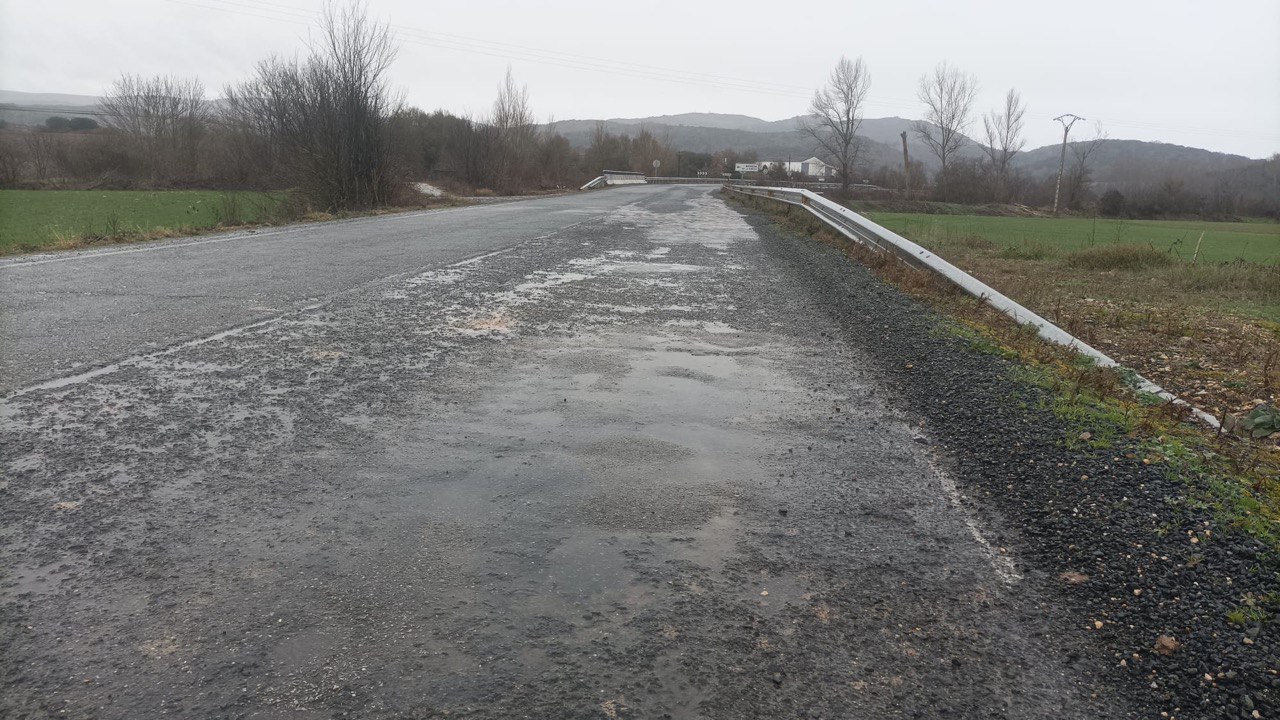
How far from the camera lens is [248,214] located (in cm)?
2377

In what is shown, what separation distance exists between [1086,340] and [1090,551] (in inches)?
192

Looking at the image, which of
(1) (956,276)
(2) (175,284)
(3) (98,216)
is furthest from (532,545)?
(3) (98,216)

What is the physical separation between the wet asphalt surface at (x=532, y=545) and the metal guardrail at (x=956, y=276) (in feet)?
2.96

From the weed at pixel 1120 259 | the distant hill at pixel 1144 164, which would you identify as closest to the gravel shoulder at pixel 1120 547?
the weed at pixel 1120 259

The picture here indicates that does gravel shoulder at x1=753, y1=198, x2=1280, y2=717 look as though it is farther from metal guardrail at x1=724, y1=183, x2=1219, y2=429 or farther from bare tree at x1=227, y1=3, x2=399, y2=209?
bare tree at x1=227, y1=3, x2=399, y2=209

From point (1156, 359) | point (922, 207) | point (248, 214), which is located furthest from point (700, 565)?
point (922, 207)

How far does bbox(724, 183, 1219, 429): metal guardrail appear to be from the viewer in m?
5.02

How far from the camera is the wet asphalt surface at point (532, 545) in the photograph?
6.97ft

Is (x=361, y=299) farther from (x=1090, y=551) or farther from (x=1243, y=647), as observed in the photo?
(x=1243, y=647)

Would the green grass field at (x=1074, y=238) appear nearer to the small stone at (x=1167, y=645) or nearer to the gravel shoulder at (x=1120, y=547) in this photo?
the gravel shoulder at (x=1120, y=547)

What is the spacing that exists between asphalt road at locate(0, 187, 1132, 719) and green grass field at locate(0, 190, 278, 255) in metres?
9.07

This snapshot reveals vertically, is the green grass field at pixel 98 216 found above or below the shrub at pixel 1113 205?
below

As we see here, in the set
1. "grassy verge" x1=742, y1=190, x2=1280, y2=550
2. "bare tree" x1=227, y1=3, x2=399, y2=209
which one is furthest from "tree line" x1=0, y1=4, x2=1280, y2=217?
"grassy verge" x1=742, y1=190, x2=1280, y2=550

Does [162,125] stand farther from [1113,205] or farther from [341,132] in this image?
[1113,205]
